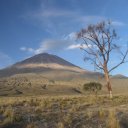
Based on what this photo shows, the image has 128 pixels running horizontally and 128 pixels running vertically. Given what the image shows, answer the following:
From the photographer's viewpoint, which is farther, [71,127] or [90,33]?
[90,33]

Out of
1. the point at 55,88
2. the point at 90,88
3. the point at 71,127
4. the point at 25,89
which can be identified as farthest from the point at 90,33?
the point at 55,88

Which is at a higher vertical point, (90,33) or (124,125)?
(90,33)

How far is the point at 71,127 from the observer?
1395 cm

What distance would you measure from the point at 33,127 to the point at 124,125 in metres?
4.24

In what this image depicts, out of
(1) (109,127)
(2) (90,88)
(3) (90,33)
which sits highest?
(3) (90,33)

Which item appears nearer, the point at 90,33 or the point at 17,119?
the point at 17,119

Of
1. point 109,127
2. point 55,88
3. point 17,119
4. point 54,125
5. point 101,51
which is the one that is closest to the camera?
point 109,127

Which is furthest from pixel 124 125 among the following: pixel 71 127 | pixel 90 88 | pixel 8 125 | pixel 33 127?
→ pixel 90 88

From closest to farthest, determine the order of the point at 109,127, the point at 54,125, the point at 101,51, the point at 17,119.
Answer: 1. the point at 109,127
2. the point at 54,125
3. the point at 17,119
4. the point at 101,51

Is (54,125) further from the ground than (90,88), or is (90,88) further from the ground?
(90,88)

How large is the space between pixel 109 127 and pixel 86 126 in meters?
1.20

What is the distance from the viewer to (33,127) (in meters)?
13.7

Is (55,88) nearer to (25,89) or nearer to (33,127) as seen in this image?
(25,89)

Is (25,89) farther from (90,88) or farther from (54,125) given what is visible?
(54,125)
